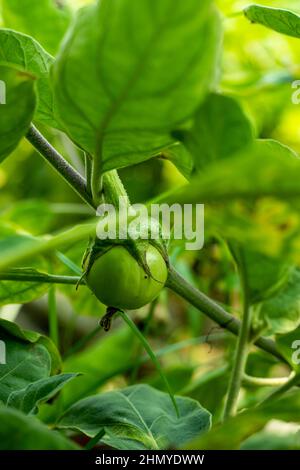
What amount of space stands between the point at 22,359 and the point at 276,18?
0.29m

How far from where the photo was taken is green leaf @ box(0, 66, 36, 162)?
343mm

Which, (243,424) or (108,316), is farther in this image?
(108,316)

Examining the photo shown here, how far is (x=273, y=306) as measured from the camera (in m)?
0.49

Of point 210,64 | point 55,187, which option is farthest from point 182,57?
point 55,187

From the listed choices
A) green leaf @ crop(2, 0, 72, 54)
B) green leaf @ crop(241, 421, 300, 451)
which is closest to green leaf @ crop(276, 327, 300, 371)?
green leaf @ crop(241, 421, 300, 451)

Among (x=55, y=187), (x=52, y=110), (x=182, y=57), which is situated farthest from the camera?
(x=55, y=187)

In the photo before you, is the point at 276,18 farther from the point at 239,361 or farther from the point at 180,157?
the point at 239,361

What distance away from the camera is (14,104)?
1.16 ft

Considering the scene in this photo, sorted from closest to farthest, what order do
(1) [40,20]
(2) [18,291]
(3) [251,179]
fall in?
(3) [251,179] < (2) [18,291] < (1) [40,20]

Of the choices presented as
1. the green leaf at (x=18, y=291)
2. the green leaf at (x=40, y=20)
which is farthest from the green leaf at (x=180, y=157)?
the green leaf at (x=40, y=20)

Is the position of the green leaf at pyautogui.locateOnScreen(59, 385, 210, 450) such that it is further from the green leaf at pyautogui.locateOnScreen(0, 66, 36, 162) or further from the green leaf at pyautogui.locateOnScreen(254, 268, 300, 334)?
the green leaf at pyautogui.locateOnScreen(0, 66, 36, 162)

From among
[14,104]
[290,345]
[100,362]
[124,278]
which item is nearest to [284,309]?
[290,345]
